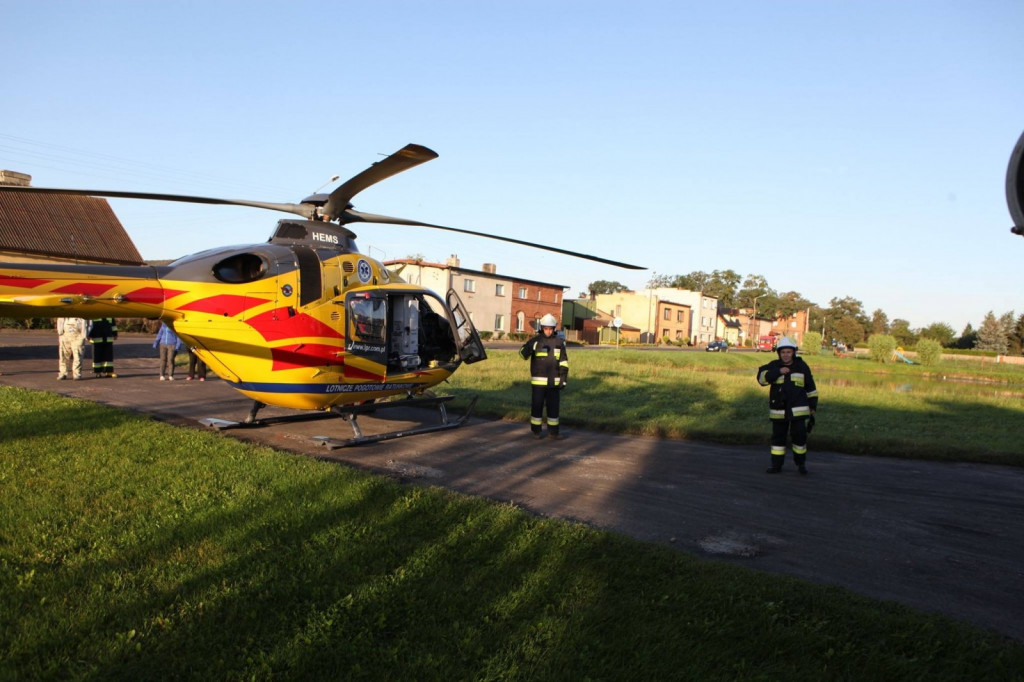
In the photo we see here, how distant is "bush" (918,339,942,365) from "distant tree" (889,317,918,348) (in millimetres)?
39556

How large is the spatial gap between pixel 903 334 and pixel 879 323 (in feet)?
93.4

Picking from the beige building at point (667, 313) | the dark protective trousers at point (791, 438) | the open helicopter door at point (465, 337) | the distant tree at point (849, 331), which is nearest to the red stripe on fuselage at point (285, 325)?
the open helicopter door at point (465, 337)

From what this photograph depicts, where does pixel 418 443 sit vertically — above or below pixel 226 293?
below

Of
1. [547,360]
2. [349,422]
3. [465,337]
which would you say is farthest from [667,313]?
[349,422]

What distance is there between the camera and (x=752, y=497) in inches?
287

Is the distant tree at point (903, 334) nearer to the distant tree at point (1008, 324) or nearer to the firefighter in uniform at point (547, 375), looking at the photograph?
the distant tree at point (1008, 324)

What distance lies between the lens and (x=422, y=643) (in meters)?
3.58

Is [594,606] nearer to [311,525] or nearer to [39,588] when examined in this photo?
[311,525]

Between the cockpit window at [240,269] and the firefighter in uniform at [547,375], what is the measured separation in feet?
13.4

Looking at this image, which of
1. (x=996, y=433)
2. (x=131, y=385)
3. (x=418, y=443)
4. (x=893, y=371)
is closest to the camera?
(x=418, y=443)

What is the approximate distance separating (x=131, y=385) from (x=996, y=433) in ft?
56.1

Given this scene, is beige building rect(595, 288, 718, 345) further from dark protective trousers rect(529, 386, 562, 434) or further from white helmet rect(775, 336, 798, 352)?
white helmet rect(775, 336, 798, 352)

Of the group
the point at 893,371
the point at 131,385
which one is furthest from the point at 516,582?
the point at 893,371

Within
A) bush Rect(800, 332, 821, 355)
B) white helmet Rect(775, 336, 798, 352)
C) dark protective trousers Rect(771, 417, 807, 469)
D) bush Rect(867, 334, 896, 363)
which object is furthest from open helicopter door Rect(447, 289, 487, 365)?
bush Rect(800, 332, 821, 355)
